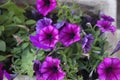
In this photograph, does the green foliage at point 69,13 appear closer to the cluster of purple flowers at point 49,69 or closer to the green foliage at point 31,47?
the green foliage at point 31,47

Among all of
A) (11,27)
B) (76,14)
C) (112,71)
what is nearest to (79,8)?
(76,14)

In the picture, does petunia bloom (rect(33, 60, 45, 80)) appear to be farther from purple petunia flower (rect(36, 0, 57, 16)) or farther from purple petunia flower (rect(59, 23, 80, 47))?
purple petunia flower (rect(36, 0, 57, 16))

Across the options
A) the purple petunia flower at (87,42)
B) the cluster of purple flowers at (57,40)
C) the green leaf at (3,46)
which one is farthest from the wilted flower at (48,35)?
the green leaf at (3,46)

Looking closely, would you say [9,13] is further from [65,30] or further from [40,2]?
[65,30]

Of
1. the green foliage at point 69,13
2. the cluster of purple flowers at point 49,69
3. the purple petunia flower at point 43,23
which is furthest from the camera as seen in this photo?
the green foliage at point 69,13

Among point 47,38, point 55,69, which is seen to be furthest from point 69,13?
point 55,69
